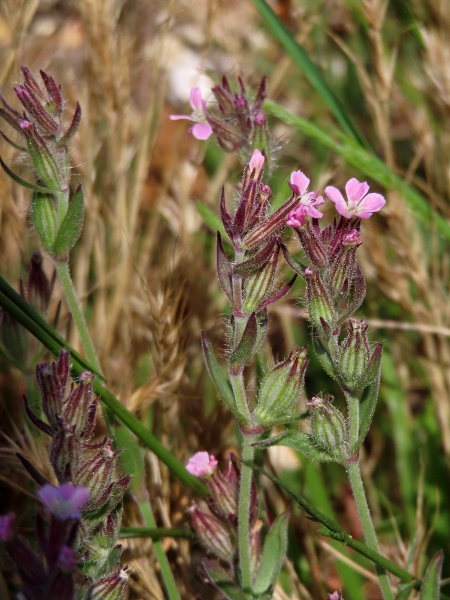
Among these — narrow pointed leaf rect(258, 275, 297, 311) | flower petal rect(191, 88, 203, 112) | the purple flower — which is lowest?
narrow pointed leaf rect(258, 275, 297, 311)

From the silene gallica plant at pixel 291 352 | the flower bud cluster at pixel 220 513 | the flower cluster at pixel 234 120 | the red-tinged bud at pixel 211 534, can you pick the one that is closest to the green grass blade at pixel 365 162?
the flower cluster at pixel 234 120

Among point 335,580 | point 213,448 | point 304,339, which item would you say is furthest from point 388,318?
point 213,448

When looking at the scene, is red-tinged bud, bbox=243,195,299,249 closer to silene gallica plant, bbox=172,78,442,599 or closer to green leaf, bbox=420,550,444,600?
silene gallica plant, bbox=172,78,442,599

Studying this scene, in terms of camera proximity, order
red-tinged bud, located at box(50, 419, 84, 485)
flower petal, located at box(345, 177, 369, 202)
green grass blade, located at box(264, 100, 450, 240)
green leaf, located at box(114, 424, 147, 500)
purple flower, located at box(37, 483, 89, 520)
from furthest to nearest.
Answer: green grass blade, located at box(264, 100, 450, 240), green leaf, located at box(114, 424, 147, 500), flower petal, located at box(345, 177, 369, 202), red-tinged bud, located at box(50, 419, 84, 485), purple flower, located at box(37, 483, 89, 520)

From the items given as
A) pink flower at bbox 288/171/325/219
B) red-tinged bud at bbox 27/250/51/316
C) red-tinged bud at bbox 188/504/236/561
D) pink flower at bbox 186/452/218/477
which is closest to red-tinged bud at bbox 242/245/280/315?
pink flower at bbox 288/171/325/219

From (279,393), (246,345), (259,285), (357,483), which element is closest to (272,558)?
(357,483)

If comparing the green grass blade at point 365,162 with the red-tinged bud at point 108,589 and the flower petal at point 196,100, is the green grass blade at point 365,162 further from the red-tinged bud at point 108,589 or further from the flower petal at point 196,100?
the red-tinged bud at point 108,589

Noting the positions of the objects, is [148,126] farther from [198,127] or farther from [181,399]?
[181,399]

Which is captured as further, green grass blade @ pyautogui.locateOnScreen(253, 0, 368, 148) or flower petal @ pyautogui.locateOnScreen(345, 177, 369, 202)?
green grass blade @ pyautogui.locateOnScreen(253, 0, 368, 148)
